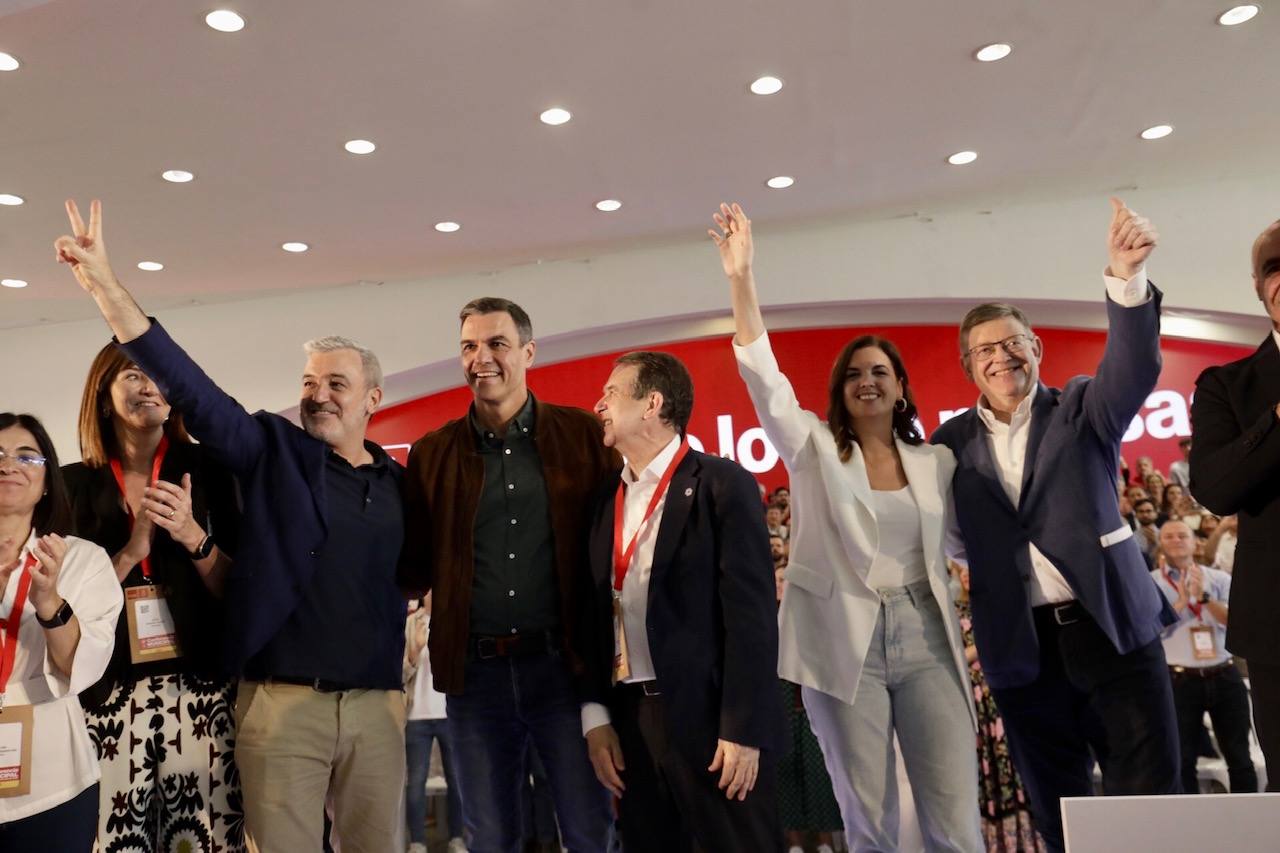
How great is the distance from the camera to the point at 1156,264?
786 cm

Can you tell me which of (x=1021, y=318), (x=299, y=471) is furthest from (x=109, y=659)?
(x=1021, y=318)

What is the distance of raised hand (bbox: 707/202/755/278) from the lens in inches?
108

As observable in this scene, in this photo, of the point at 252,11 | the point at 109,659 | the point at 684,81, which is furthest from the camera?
the point at 684,81

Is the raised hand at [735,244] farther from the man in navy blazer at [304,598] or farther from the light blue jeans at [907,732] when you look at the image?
the man in navy blazer at [304,598]

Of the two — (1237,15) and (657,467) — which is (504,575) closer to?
(657,467)

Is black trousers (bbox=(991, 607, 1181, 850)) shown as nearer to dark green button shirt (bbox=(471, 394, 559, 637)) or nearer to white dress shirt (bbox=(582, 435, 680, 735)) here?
white dress shirt (bbox=(582, 435, 680, 735))

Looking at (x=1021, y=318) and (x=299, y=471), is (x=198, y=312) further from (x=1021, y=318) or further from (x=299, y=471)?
(x=1021, y=318)

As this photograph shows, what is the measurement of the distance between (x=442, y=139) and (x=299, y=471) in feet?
13.0

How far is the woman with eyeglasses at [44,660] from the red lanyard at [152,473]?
0.48 feet

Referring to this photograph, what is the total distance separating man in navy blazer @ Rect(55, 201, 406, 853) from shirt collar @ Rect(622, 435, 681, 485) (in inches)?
25.6

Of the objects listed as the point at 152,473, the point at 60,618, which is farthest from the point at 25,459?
the point at 60,618

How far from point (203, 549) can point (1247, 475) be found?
233cm

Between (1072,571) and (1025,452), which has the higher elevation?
(1025,452)

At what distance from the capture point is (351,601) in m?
2.60
